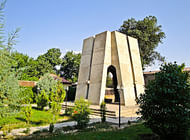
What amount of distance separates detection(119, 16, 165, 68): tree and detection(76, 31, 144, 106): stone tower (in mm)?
8821

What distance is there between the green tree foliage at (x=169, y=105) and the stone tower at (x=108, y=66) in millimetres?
8154

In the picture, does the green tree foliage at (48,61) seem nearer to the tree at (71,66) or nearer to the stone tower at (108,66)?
the tree at (71,66)

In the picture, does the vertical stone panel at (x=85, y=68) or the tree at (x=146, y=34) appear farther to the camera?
the tree at (x=146, y=34)

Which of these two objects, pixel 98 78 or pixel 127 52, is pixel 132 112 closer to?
pixel 98 78

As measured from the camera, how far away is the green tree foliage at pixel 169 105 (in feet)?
15.2

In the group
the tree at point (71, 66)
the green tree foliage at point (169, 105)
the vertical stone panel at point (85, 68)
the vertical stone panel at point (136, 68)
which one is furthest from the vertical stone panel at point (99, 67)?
the tree at point (71, 66)

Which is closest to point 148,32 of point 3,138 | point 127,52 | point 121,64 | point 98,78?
point 127,52

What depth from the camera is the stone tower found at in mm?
13812

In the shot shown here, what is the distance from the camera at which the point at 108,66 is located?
47.6ft

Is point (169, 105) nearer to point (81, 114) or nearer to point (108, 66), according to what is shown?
point (81, 114)

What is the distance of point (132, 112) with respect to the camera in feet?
39.4

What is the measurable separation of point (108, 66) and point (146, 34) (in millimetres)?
13546

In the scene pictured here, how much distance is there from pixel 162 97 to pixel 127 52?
11158mm

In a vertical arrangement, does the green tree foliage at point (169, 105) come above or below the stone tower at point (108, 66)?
below
